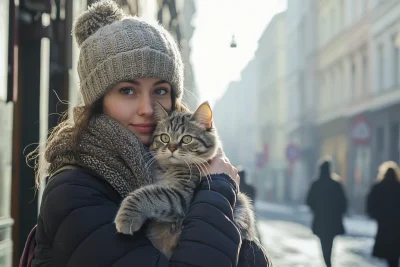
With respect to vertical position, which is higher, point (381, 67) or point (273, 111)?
point (381, 67)

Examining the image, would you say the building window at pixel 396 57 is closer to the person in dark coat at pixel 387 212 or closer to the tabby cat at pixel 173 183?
the person in dark coat at pixel 387 212

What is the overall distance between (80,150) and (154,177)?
57cm

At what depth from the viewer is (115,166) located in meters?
2.48

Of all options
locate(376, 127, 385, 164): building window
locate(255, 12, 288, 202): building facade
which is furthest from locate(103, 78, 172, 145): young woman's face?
locate(255, 12, 288, 202): building facade

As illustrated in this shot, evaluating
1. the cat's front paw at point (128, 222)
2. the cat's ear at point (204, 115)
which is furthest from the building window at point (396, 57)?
the cat's front paw at point (128, 222)

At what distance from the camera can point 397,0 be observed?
2184 cm

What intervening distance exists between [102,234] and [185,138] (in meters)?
1.08

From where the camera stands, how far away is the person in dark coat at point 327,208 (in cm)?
1046

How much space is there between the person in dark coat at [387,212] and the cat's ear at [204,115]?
6.73 m

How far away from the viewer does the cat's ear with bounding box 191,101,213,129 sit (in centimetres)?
306

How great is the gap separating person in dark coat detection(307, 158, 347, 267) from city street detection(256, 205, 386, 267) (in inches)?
27.8

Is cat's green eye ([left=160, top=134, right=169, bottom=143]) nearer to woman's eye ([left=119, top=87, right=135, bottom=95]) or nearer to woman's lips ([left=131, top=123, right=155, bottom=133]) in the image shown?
woman's lips ([left=131, top=123, right=155, bottom=133])

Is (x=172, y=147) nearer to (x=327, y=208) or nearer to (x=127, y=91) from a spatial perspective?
(x=127, y=91)

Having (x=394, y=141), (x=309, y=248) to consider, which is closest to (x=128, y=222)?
(x=309, y=248)
